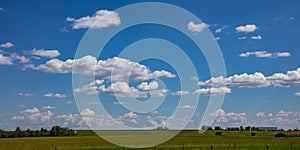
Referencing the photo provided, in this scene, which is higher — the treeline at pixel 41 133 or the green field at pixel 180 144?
the treeline at pixel 41 133

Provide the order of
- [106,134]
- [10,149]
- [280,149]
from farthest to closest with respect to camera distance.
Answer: [106,134] < [10,149] < [280,149]

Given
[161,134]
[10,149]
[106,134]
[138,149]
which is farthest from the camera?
[106,134]

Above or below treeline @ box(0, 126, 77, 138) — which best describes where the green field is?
below

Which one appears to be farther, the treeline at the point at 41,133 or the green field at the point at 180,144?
the treeline at the point at 41,133

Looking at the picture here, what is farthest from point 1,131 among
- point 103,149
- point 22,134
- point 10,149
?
point 103,149

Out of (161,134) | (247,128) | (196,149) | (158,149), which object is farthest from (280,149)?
(247,128)

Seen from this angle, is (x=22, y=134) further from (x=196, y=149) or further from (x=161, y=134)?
(x=196, y=149)

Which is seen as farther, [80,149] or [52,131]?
[52,131]

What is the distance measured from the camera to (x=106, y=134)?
114 metres

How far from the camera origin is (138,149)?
48.5 meters

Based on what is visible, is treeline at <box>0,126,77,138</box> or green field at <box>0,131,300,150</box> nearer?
green field at <box>0,131,300,150</box>

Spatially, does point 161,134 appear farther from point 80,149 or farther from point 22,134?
point 22,134

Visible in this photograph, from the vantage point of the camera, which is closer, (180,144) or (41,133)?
(180,144)

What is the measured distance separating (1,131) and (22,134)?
6093 millimetres
